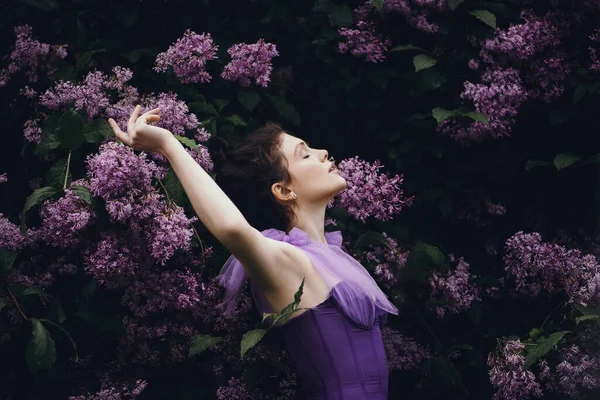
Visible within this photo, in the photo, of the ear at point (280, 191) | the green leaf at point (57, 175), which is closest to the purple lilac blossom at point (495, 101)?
the ear at point (280, 191)

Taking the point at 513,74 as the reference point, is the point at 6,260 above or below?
above

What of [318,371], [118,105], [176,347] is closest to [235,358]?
[176,347]

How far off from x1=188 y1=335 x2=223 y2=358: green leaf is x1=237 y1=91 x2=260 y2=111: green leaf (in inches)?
43.9

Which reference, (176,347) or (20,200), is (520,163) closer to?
(176,347)

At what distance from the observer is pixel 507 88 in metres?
4.56

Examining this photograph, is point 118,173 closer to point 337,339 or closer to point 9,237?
point 9,237

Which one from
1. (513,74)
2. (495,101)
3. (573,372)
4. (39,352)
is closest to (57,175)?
(39,352)

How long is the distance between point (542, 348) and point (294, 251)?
3.92 feet

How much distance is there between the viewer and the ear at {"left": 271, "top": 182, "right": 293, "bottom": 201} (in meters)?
3.82

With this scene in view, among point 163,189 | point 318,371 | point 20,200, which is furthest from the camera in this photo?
point 20,200

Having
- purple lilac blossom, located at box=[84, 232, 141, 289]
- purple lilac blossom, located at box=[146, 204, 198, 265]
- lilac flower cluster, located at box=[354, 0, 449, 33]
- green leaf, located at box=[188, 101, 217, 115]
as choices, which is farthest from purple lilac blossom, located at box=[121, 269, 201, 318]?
lilac flower cluster, located at box=[354, 0, 449, 33]

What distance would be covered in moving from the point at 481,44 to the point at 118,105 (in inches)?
68.5

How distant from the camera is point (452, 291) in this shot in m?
4.56

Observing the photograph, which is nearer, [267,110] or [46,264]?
[46,264]
